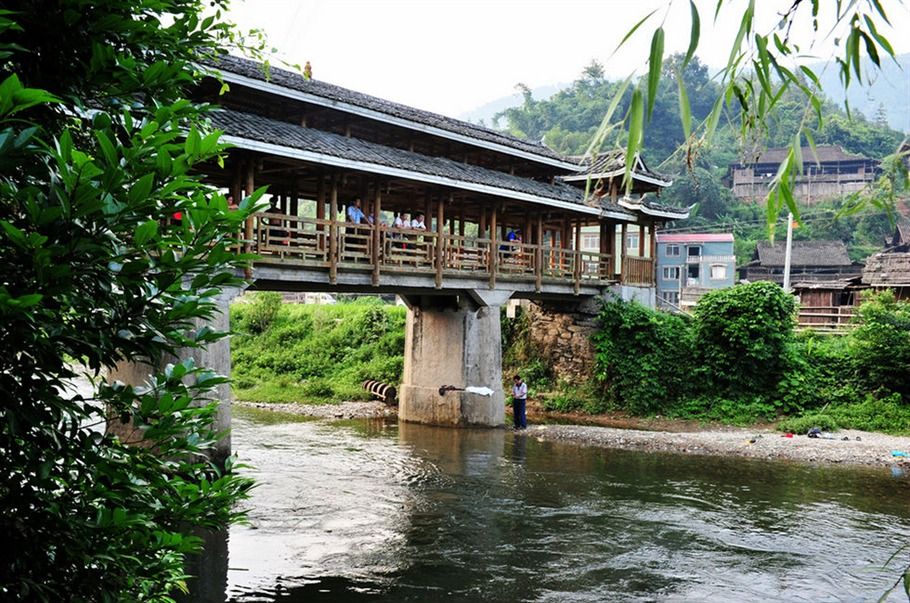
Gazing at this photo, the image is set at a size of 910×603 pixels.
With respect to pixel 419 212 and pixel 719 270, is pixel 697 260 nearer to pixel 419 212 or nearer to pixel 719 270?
pixel 719 270

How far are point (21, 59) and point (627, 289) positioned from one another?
20.1 metres

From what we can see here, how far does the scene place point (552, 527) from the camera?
430 inches

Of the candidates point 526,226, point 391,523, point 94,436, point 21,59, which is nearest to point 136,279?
point 94,436

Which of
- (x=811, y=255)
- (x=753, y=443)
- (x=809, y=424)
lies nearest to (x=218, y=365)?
(x=753, y=443)

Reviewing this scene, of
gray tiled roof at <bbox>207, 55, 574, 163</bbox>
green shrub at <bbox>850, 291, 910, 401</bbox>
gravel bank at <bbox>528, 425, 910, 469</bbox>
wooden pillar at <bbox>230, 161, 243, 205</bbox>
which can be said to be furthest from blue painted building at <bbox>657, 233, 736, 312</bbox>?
wooden pillar at <bbox>230, 161, 243, 205</bbox>

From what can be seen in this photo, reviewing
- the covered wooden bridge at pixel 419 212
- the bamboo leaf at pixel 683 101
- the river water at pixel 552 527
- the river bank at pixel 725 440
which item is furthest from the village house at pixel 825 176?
the bamboo leaf at pixel 683 101

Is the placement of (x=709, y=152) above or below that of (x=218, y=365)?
above

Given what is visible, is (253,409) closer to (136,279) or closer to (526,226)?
(526,226)

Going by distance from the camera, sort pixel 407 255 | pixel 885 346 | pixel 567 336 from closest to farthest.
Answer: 1. pixel 885 346
2. pixel 407 255
3. pixel 567 336

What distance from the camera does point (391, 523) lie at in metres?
11.1

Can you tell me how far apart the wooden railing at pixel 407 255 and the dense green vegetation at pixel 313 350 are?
6202 mm

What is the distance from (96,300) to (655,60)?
195cm

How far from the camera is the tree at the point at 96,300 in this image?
2451 millimetres

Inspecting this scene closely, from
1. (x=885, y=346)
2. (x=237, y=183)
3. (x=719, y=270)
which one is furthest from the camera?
(x=719, y=270)
